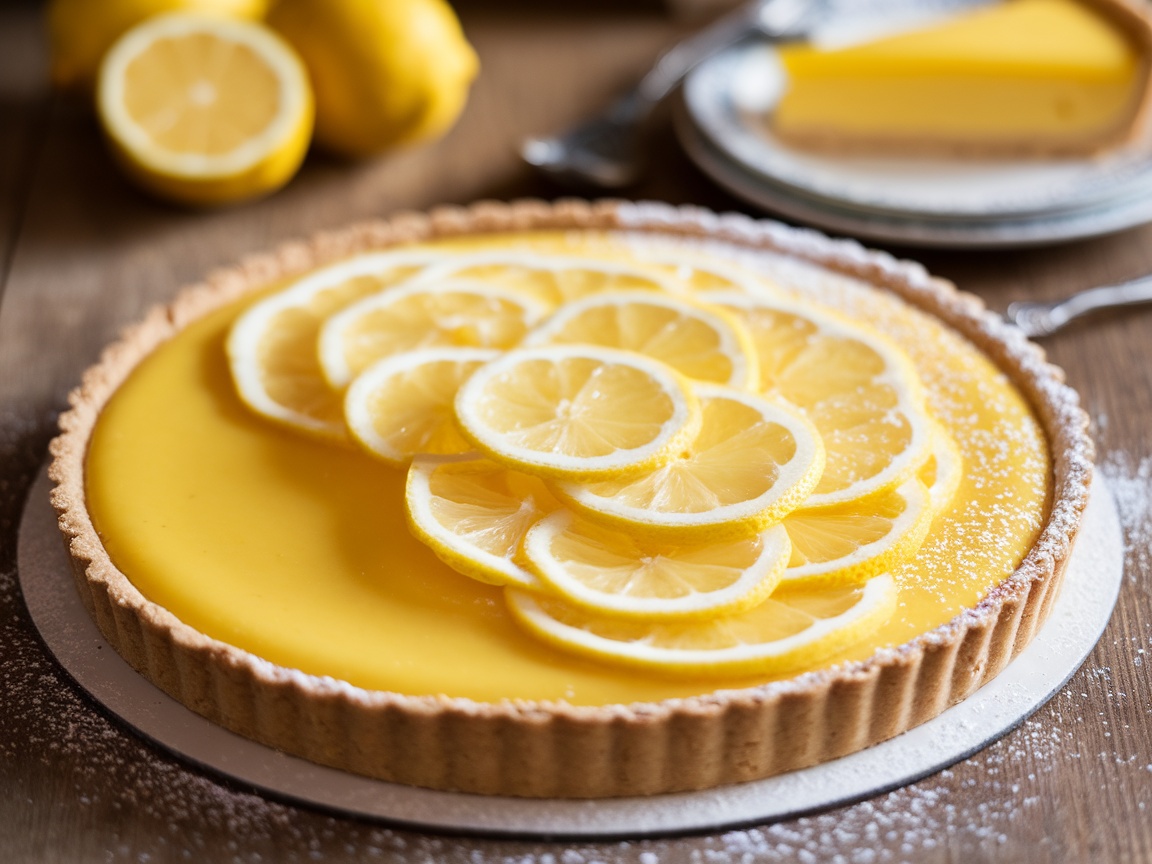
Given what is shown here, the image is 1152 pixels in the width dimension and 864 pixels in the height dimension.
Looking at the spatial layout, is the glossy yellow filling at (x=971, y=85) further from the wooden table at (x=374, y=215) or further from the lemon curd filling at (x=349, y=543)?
the lemon curd filling at (x=349, y=543)

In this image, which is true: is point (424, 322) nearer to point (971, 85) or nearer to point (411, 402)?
point (411, 402)

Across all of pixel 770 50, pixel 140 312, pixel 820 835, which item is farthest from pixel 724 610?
A: pixel 770 50

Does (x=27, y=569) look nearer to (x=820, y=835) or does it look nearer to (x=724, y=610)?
(x=724, y=610)

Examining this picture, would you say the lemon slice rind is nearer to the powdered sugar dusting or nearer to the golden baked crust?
the golden baked crust

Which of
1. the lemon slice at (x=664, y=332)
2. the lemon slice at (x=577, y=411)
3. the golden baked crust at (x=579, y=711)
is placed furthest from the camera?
the lemon slice at (x=664, y=332)

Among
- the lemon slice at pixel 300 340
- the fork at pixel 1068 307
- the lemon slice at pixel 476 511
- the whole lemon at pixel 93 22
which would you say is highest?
the whole lemon at pixel 93 22

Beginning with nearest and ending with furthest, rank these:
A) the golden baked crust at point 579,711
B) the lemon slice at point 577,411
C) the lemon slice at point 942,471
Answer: the golden baked crust at point 579,711
the lemon slice at point 577,411
the lemon slice at point 942,471

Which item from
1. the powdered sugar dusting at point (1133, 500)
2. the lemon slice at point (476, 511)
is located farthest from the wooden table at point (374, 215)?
the lemon slice at point (476, 511)

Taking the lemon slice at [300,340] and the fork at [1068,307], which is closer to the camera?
the lemon slice at [300,340]
